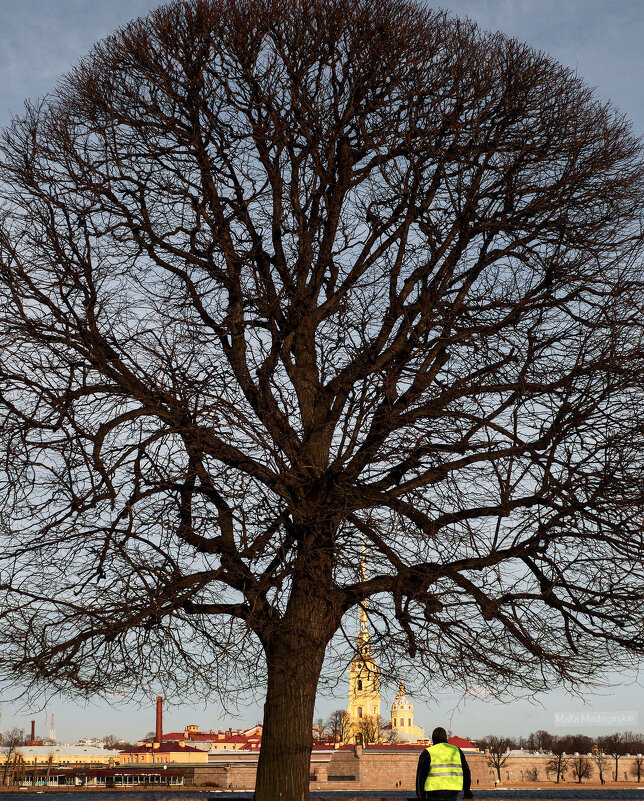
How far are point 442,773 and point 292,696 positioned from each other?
2900mm

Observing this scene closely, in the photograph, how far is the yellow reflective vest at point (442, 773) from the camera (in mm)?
7195

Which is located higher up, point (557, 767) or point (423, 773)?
point (423, 773)

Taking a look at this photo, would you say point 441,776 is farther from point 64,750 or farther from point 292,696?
point 64,750

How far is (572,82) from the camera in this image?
39.3 feet

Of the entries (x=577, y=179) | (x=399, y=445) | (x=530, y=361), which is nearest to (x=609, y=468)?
(x=530, y=361)

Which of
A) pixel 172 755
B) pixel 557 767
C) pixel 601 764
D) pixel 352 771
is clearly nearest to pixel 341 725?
pixel 352 771

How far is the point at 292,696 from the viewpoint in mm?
9789

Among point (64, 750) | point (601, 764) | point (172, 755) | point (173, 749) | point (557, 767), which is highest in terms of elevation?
point (173, 749)

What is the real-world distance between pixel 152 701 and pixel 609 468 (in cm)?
550

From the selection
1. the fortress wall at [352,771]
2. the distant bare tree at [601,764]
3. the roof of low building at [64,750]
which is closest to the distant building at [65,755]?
the roof of low building at [64,750]

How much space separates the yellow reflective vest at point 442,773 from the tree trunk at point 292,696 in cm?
268

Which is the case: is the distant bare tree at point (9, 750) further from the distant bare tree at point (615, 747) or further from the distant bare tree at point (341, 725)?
the distant bare tree at point (615, 747)

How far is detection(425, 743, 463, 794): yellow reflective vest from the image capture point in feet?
23.6

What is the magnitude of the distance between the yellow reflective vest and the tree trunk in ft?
8.80
